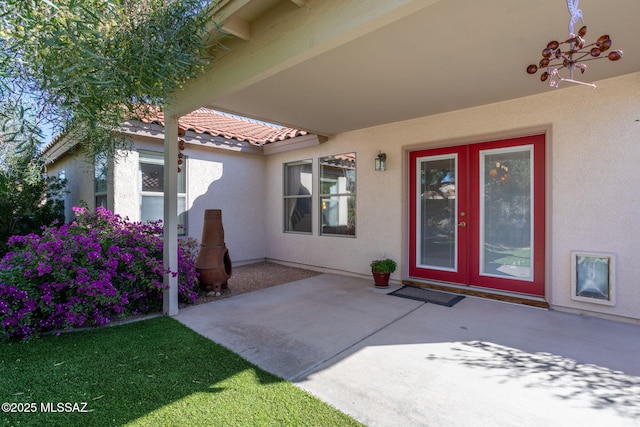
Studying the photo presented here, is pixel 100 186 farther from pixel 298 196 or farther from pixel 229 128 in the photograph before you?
pixel 298 196

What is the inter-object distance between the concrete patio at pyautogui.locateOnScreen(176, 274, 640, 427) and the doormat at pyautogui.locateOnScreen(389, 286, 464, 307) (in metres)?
0.20

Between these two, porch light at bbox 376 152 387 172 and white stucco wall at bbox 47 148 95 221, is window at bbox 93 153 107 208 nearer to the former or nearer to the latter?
white stucco wall at bbox 47 148 95 221

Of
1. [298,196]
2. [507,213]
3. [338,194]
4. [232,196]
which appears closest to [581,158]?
[507,213]

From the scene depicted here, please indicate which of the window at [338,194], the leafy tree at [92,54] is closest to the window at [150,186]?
the window at [338,194]

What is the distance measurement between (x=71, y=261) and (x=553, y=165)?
648 cm

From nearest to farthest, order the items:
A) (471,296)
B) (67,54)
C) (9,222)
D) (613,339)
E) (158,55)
A: (67,54) → (158,55) → (613,339) → (471,296) → (9,222)

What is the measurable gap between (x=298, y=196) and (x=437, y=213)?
3521 millimetres

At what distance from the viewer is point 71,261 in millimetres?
3773

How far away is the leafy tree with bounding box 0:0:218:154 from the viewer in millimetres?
1671

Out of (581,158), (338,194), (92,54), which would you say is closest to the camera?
(92,54)

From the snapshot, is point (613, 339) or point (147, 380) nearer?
point (147, 380)

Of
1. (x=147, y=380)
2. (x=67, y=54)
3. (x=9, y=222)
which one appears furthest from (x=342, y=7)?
(x=9, y=222)

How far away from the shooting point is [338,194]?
23.4ft

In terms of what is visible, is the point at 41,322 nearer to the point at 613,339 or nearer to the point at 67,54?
the point at 67,54
